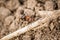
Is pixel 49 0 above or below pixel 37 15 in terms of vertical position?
above

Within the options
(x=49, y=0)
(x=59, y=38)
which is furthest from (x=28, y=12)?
(x=59, y=38)

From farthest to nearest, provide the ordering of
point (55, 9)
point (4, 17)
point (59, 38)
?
point (4, 17)
point (55, 9)
point (59, 38)

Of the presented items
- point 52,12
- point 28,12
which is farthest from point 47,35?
point 28,12

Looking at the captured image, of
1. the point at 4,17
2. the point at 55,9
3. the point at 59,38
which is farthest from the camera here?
the point at 4,17

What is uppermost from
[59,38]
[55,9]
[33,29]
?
[55,9]

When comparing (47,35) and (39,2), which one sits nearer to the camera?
(47,35)

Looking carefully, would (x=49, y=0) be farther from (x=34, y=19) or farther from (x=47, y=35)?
(x=47, y=35)

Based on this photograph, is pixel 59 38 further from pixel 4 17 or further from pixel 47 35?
pixel 4 17
